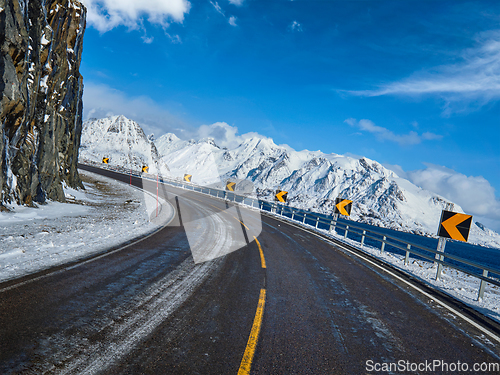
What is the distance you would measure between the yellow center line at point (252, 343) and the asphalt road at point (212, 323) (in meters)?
0.02

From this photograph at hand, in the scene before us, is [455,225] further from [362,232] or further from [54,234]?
[54,234]

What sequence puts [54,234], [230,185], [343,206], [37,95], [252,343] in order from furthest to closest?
[230,185]
[343,206]
[37,95]
[54,234]
[252,343]

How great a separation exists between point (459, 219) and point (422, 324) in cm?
629

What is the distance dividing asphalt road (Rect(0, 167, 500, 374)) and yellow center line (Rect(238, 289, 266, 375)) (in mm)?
20

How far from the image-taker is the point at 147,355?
3328 mm

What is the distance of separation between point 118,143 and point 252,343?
536 ft

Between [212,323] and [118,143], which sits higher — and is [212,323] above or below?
below

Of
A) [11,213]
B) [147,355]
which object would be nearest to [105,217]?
[11,213]

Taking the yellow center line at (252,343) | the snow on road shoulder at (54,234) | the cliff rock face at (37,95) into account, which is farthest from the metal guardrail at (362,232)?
the cliff rock face at (37,95)

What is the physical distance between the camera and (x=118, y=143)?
14700 centimetres

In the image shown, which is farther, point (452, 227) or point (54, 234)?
point (452, 227)

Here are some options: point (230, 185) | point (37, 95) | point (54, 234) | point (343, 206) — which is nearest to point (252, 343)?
point (54, 234)

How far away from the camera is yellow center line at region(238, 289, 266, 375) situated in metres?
3.29

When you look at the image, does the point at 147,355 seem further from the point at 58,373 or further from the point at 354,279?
the point at 354,279
